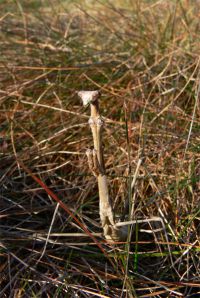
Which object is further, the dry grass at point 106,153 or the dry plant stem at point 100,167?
the dry grass at point 106,153

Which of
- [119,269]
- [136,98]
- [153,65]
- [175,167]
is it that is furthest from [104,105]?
[119,269]

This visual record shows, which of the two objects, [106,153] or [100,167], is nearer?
[100,167]

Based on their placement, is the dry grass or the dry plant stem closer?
the dry plant stem

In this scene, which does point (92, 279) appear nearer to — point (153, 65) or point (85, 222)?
point (85, 222)
